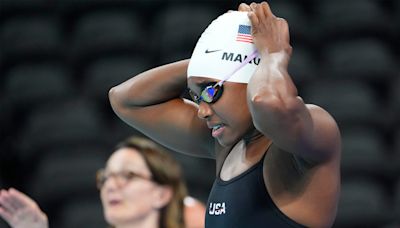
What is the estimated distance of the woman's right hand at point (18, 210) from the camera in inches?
136

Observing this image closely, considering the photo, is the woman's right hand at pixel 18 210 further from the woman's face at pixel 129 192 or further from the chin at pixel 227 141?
the chin at pixel 227 141

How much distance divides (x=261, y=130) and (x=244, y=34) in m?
0.38

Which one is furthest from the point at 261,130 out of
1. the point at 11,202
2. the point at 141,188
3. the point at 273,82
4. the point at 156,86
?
the point at 141,188

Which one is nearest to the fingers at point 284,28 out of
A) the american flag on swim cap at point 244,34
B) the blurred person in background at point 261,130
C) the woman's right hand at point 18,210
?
the blurred person in background at point 261,130

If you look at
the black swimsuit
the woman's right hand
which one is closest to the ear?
the woman's right hand

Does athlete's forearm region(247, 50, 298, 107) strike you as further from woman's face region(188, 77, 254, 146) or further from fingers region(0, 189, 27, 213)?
fingers region(0, 189, 27, 213)

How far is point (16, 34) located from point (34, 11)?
0.19 m

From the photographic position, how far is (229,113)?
247 cm

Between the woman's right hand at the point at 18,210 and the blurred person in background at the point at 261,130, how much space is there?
3.26 feet

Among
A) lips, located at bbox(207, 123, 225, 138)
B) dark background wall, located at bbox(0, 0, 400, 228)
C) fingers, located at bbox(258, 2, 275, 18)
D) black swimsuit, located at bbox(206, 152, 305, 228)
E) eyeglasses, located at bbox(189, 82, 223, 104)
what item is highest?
fingers, located at bbox(258, 2, 275, 18)

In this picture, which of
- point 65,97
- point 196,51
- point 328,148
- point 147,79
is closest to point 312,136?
point 328,148

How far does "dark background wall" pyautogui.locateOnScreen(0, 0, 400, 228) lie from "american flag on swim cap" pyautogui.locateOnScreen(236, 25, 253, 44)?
117 inches

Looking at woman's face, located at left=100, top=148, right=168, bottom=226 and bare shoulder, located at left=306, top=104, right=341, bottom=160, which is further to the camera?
woman's face, located at left=100, top=148, right=168, bottom=226

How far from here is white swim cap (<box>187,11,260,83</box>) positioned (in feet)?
8.21
